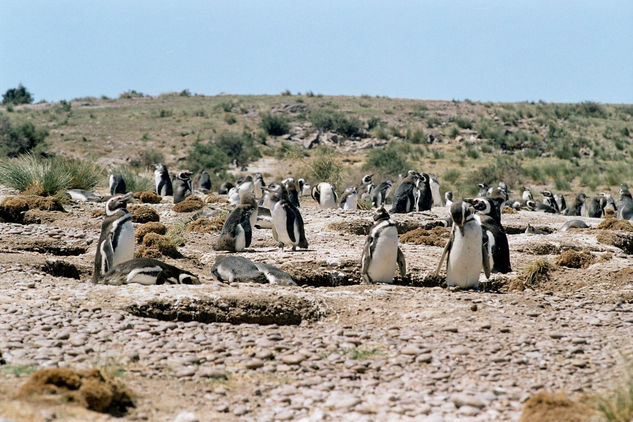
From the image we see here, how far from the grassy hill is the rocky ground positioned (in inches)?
722

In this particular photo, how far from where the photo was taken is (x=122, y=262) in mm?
7949

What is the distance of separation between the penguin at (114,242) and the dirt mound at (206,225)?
414 cm

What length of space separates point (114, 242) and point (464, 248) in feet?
13.1

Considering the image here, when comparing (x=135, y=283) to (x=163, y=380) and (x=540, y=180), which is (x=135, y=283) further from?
(x=540, y=180)

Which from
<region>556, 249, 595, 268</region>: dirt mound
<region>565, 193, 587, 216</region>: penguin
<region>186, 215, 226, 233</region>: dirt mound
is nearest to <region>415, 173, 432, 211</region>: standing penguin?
<region>565, 193, 587, 216</region>: penguin

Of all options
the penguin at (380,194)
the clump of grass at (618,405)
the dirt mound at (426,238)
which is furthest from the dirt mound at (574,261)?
the penguin at (380,194)

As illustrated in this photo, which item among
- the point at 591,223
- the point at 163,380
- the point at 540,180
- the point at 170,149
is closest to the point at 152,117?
the point at 170,149

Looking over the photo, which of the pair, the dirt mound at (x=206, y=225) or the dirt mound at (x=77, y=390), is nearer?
the dirt mound at (x=77, y=390)

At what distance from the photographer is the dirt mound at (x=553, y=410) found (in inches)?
153

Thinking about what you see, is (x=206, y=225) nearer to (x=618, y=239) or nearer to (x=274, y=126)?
(x=618, y=239)

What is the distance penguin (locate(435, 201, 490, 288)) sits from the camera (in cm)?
802

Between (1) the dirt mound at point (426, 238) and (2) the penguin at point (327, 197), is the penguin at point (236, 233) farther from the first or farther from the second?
(2) the penguin at point (327, 197)

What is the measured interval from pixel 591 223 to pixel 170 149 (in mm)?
26207

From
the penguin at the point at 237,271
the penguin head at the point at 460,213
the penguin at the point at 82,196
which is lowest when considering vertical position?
the penguin at the point at 237,271
